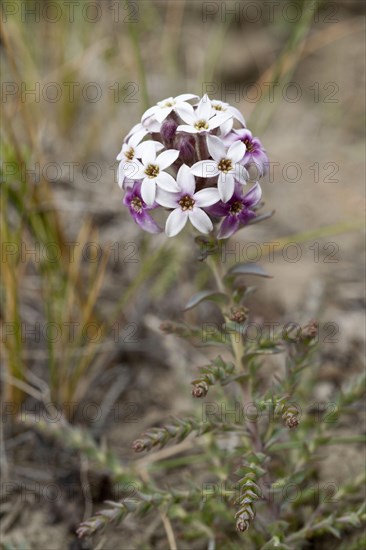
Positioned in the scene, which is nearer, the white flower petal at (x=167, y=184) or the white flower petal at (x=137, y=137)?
the white flower petal at (x=167, y=184)

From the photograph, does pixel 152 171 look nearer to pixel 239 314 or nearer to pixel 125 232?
pixel 239 314

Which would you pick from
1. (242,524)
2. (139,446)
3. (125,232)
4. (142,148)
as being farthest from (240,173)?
(125,232)

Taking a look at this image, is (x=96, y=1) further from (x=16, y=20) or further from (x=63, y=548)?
(x=63, y=548)

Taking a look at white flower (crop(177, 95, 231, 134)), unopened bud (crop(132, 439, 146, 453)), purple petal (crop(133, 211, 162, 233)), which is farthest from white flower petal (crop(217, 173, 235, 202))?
unopened bud (crop(132, 439, 146, 453))

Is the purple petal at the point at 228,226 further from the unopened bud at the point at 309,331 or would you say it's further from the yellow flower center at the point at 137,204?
the unopened bud at the point at 309,331

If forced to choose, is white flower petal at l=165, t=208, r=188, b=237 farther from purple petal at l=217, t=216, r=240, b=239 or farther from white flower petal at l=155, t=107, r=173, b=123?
white flower petal at l=155, t=107, r=173, b=123

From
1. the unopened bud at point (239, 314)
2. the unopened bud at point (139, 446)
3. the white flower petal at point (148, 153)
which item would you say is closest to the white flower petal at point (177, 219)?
the white flower petal at point (148, 153)

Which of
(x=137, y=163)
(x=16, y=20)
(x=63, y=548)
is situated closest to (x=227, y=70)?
(x=16, y=20)

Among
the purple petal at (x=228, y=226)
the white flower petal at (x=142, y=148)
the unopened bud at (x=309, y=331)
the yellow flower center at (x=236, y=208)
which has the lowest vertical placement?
the unopened bud at (x=309, y=331)
